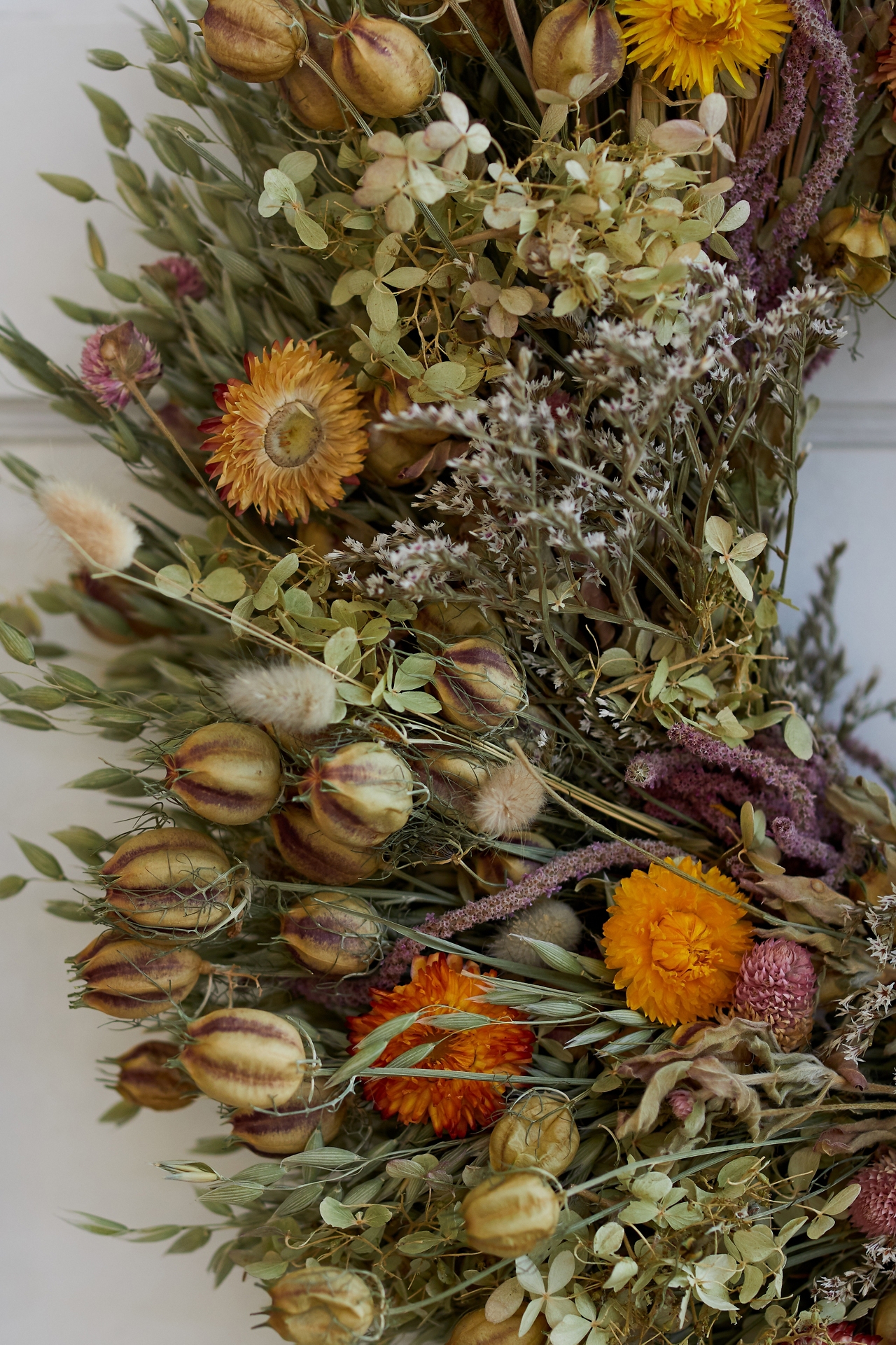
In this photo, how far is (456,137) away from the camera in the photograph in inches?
19.2

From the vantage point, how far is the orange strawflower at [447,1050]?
0.63m

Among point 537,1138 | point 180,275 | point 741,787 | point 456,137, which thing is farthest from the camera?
point 180,275

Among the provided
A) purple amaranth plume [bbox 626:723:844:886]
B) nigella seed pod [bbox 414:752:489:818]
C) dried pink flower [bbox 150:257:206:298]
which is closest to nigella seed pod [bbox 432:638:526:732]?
nigella seed pod [bbox 414:752:489:818]

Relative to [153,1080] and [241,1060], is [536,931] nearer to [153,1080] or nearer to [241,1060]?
[241,1060]

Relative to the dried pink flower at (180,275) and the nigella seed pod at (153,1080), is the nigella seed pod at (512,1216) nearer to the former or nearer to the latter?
the nigella seed pod at (153,1080)

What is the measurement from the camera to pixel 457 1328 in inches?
23.5

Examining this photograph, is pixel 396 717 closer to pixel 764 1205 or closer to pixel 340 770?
pixel 340 770

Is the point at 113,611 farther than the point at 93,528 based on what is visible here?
Yes

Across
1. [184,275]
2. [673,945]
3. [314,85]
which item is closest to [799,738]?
[673,945]

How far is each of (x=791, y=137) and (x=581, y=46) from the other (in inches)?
7.2

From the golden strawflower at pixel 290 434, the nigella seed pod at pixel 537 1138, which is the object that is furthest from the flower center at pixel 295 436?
the nigella seed pod at pixel 537 1138

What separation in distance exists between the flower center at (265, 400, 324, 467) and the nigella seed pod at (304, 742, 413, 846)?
0.23m

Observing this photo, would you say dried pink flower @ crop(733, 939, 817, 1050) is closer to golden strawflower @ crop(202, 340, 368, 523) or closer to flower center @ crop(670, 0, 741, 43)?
golden strawflower @ crop(202, 340, 368, 523)

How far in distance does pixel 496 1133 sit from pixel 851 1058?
252 mm
